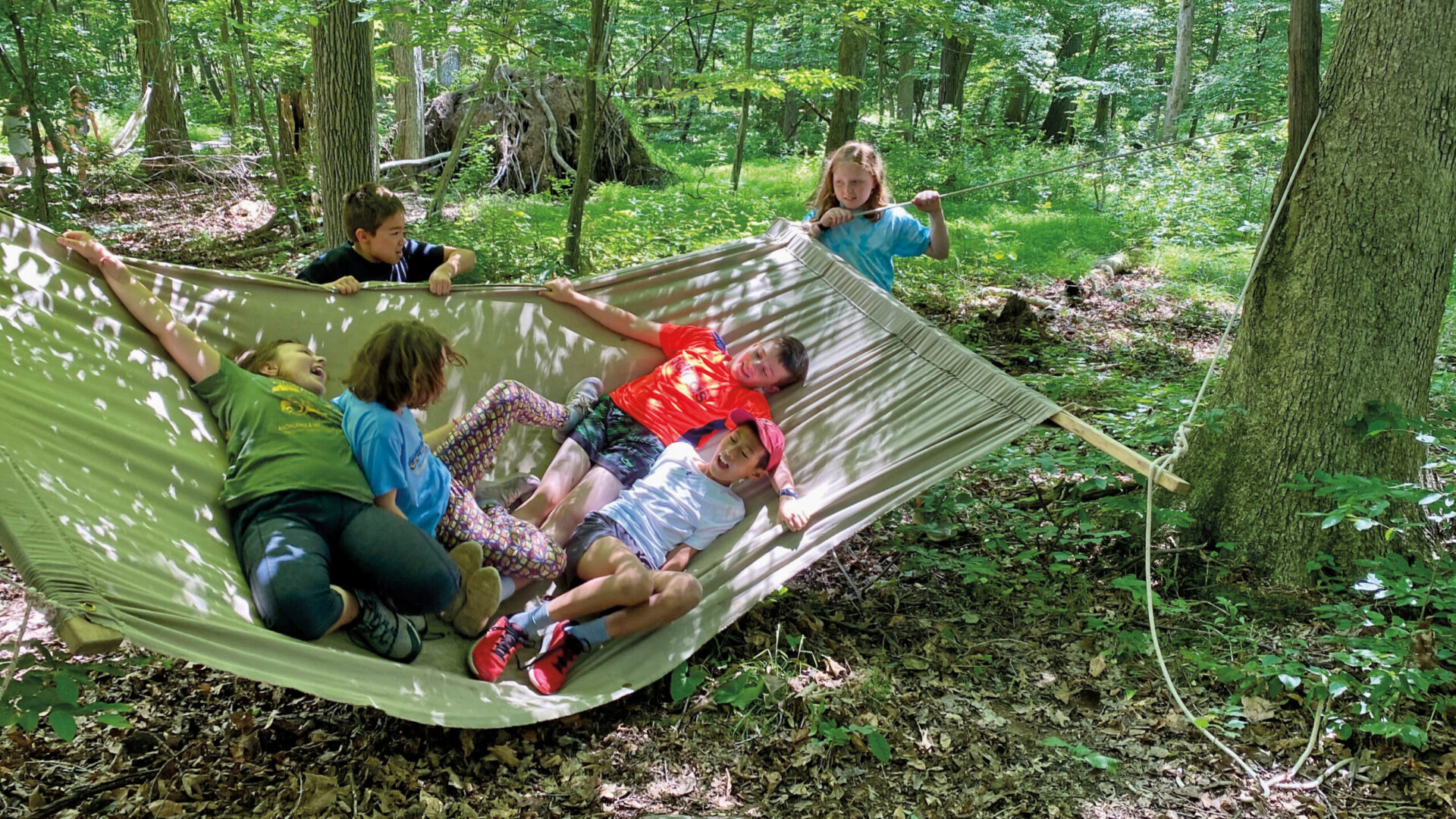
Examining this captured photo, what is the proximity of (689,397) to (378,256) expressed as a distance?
3.17 ft

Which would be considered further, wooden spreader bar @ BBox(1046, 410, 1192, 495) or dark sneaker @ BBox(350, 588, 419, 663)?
wooden spreader bar @ BBox(1046, 410, 1192, 495)

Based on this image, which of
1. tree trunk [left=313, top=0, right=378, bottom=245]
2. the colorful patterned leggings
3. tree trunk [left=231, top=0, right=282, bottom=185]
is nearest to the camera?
the colorful patterned leggings

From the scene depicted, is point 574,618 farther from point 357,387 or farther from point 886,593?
point 886,593

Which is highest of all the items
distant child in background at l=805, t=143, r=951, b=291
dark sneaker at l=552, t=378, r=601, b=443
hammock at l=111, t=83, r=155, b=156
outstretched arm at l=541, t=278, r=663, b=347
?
hammock at l=111, t=83, r=155, b=156

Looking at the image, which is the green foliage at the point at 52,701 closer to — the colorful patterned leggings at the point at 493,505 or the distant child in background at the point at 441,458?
the distant child in background at the point at 441,458

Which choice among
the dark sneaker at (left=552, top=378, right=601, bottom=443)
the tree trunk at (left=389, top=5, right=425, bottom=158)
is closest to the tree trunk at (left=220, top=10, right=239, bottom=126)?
the tree trunk at (left=389, top=5, right=425, bottom=158)

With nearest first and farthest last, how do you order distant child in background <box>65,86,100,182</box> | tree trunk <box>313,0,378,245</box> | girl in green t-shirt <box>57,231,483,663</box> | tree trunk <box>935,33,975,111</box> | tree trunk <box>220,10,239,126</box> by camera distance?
girl in green t-shirt <box>57,231,483,663</box>, tree trunk <box>313,0,378,245</box>, distant child in background <box>65,86,100,182</box>, tree trunk <box>220,10,239,126</box>, tree trunk <box>935,33,975,111</box>

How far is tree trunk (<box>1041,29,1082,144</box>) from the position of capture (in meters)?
10.3

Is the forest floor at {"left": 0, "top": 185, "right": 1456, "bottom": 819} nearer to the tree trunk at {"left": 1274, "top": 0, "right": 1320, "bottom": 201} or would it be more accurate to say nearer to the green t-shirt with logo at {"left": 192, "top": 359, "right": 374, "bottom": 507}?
the green t-shirt with logo at {"left": 192, "top": 359, "right": 374, "bottom": 507}

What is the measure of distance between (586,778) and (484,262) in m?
2.93

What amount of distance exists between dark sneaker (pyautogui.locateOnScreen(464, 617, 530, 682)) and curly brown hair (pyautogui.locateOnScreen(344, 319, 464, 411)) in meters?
0.53

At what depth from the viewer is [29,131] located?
465cm

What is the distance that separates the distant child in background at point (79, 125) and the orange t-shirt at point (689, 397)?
4291 millimetres

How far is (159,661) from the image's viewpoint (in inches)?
77.5
